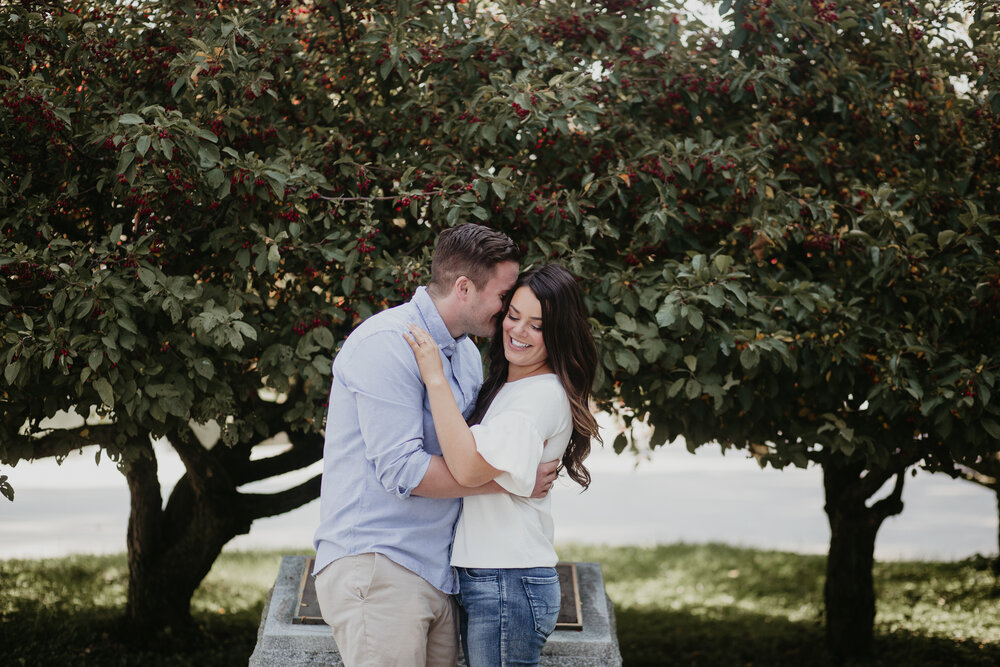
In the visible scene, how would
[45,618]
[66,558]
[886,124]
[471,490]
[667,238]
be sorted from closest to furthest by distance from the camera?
[471,490], [667,238], [886,124], [45,618], [66,558]

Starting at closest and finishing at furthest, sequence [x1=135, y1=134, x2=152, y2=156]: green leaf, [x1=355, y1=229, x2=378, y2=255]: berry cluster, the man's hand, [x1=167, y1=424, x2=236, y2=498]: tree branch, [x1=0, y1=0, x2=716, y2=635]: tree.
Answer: the man's hand
[x1=135, y1=134, x2=152, y2=156]: green leaf
[x1=0, y1=0, x2=716, y2=635]: tree
[x1=355, y1=229, x2=378, y2=255]: berry cluster
[x1=167, y1=424, x2=236, y2=498]: tree branch

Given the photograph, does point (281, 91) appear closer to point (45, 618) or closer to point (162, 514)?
point (162, 514)

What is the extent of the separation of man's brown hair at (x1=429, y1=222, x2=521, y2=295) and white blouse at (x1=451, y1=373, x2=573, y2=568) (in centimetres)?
35

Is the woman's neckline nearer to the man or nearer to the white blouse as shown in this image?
the white blouse

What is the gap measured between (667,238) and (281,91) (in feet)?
6.08

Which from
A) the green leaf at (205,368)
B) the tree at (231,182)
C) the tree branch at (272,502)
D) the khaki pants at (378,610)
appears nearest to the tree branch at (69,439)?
the tree at (231,182)

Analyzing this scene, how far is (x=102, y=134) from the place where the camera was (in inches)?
137

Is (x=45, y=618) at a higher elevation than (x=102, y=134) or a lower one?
lower

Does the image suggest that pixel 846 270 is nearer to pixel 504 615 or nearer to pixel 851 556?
pixel 851 556

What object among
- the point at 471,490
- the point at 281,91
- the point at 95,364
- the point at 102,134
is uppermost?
the point at 281,91

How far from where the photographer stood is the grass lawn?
5.70 metres

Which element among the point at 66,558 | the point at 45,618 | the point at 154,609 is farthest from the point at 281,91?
the point at 66,558

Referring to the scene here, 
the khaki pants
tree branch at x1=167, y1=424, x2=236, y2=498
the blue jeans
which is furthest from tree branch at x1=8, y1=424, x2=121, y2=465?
the blue jeans

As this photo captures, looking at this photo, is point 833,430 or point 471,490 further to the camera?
point 833,430
